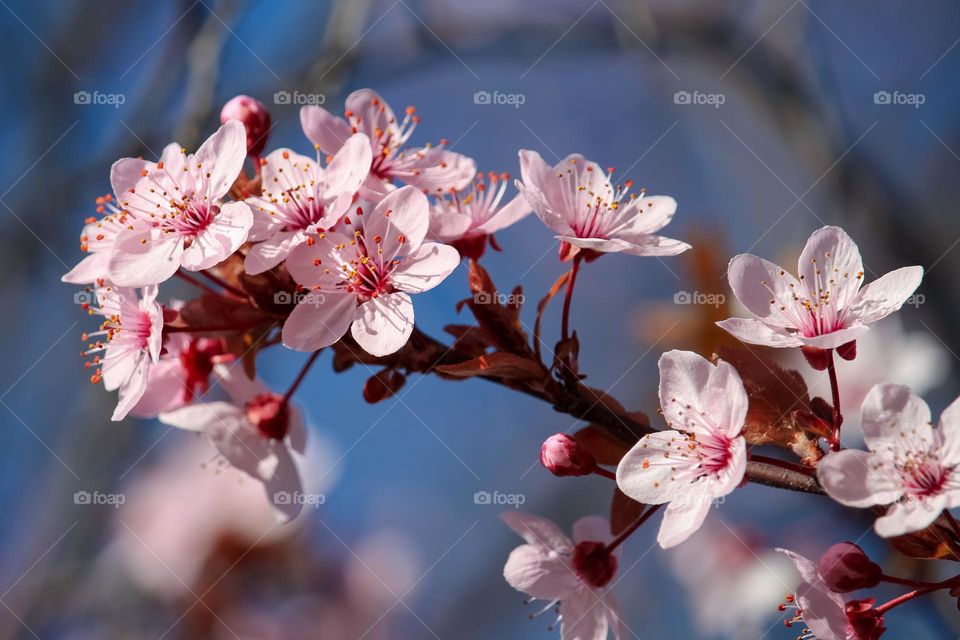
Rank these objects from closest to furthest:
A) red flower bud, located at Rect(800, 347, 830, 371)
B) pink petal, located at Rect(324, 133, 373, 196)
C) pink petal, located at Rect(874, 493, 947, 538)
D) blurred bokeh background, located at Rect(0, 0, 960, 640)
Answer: pink petal, located at Rect(874, 493, 947, 538), red flower bud, located at Rect(800, 347, 830, 371), pink petal, located at Rect(324, 133, 373, 196), blurred bokeh background, located at Rect(0, 0, 960, 640)

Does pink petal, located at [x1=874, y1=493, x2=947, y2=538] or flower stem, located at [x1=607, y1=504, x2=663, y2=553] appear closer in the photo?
pink petal, located at [x1=874, y1=493, x2=947, y2=538]

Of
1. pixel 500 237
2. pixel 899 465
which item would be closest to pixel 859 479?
pixel 899 465

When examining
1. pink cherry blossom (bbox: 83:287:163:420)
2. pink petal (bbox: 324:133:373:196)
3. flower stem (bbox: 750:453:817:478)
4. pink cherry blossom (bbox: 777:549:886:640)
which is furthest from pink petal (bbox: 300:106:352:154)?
pink cherry blossom (bbox: 777:549:886:640)

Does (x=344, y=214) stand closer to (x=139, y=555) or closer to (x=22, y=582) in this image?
(x=139, y=555)

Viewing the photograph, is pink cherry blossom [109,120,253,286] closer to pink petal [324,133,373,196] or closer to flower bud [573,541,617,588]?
pink petal [324,133,373,196]

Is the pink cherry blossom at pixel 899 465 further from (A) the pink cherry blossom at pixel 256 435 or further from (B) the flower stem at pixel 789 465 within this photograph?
(A) the pink cherry blossom at pixel 256 435
